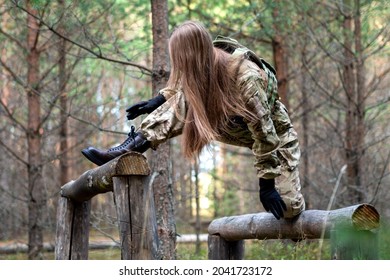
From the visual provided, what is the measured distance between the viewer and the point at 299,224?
4.59 metres

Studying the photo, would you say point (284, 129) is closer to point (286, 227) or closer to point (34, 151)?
point (286, 227)

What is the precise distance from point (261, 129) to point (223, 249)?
5.76 ft

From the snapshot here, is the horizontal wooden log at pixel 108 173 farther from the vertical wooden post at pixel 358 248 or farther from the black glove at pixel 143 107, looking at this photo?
the vertical wooden post at pixel 358 248

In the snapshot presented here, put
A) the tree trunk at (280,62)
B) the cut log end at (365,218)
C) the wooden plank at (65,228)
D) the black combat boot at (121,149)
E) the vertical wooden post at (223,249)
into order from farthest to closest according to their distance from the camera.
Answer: the tree trunk at (280,62) → the vertical wooden post at (223,249) → the wooden plank at (65,228) → the black combat boot at (121,149) → the cut log end at (365,218)

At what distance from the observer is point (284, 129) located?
4.79 meters

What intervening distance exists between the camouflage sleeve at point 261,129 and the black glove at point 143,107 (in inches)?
23.6

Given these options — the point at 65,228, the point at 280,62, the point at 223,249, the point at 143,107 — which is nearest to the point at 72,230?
the point at 65,228

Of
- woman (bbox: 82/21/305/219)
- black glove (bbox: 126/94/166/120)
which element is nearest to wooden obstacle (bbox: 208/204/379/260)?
woman (bbox: 82/21/305/219)

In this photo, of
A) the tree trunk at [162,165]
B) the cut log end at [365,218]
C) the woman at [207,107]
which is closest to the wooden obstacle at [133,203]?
the woman at [207,107]

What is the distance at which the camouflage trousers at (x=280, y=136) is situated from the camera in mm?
4129

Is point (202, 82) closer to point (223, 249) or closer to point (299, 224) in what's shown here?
point (299, 224)

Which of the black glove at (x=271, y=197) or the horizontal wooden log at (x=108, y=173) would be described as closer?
the horizontal wooden log at (x=108, y=173)

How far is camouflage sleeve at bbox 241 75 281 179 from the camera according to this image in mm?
4203

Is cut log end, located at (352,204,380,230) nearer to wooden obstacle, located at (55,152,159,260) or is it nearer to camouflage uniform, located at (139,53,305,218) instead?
camouflage uniform, located at (139,53,305,218)
